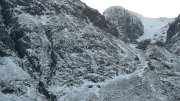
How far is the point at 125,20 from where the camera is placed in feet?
333

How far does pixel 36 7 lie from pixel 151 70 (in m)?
21.3

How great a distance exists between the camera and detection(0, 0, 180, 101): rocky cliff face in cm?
5041

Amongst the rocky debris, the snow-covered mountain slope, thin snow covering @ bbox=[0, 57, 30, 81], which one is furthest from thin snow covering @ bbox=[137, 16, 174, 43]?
thin snow covering @ bbox=[0, 57, 30, 81]

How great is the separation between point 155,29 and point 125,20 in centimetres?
1398

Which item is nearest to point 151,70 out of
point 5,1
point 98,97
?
point 98,97

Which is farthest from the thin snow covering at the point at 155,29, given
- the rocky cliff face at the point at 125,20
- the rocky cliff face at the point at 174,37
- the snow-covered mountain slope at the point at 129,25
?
the rocky cliff face at the point at 174,37

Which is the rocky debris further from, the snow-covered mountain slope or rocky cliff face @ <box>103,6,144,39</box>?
rocky cliff face @ <box>103,6,144,39</box>

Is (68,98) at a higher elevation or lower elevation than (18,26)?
lower

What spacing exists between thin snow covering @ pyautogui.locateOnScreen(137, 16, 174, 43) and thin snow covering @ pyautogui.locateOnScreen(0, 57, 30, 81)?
5079cm

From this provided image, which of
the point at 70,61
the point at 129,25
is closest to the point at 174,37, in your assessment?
the point at 129,25

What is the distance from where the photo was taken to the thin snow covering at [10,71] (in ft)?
165

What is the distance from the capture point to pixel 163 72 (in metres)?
56.3

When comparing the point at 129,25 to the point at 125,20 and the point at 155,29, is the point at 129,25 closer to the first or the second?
the point at 125,20

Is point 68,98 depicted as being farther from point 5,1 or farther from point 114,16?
point 114,16
